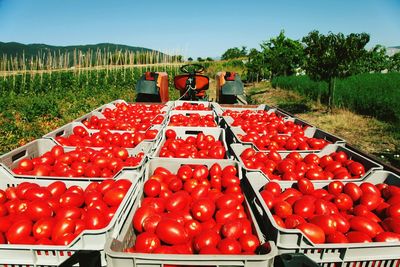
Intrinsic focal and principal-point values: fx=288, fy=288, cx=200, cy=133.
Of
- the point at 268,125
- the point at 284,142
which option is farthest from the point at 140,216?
the point at 268,125

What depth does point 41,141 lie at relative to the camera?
4109 mm

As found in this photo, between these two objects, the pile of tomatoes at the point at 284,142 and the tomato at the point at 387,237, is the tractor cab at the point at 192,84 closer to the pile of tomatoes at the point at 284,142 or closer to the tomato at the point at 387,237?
the pile of tomatoes at the point at 284,142

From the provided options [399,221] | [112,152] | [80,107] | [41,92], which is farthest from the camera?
[41,92]

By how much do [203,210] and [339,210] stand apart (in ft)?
4.29

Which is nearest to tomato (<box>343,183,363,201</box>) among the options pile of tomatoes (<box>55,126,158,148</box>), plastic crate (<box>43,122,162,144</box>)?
plastic crate (<box>43,122,162,144</box>)

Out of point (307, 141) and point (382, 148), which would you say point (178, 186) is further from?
point (382, 148)

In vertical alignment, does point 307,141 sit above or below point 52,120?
above

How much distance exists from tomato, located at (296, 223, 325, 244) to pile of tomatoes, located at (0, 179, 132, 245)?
61.7 inches

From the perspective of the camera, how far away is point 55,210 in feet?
8.55

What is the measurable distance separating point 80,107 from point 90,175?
11.7m

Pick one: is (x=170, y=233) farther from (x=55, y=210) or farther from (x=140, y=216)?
(x=55, y=210)

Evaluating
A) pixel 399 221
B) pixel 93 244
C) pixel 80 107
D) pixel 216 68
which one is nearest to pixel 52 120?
pixel 80 107

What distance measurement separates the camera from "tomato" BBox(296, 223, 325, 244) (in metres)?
2.14

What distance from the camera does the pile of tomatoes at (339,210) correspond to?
221 centimetres
